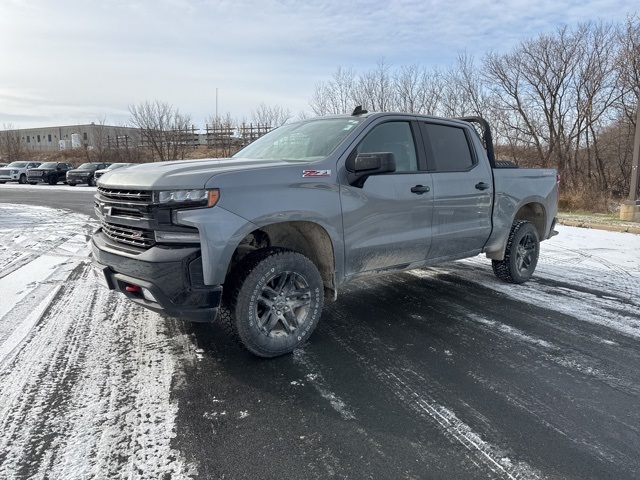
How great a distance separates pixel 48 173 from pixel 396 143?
1321 inches

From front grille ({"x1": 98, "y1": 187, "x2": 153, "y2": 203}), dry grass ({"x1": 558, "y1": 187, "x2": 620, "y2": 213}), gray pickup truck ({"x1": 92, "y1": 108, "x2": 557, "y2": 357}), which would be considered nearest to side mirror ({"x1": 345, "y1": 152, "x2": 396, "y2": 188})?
gray pickup truck ({"x1": 92, "y1": 108, "x2": 557, "y2": 357})

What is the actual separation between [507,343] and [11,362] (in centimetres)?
394

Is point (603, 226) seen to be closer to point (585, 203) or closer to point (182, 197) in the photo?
point (585, 203)

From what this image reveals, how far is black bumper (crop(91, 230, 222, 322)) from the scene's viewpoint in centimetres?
316

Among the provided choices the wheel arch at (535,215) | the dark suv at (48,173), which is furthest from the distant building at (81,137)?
the wheel arch at (535,215)

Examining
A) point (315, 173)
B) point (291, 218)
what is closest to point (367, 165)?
point (315, 173)

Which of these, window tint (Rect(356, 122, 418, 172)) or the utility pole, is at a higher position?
window tint (Rect(356, 122, 418, 172))

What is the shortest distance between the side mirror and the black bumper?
1.48m

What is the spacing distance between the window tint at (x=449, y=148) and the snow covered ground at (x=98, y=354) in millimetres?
1597

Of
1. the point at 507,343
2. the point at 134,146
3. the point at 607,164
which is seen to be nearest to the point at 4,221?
the point at 507,343

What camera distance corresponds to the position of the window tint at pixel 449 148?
16.0ft

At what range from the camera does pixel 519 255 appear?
6.01 meters

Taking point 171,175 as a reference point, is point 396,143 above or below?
above

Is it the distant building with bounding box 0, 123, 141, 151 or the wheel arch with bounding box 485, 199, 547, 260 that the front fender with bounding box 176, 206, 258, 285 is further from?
the distant building with bounding box 0, 123, 141, 151
